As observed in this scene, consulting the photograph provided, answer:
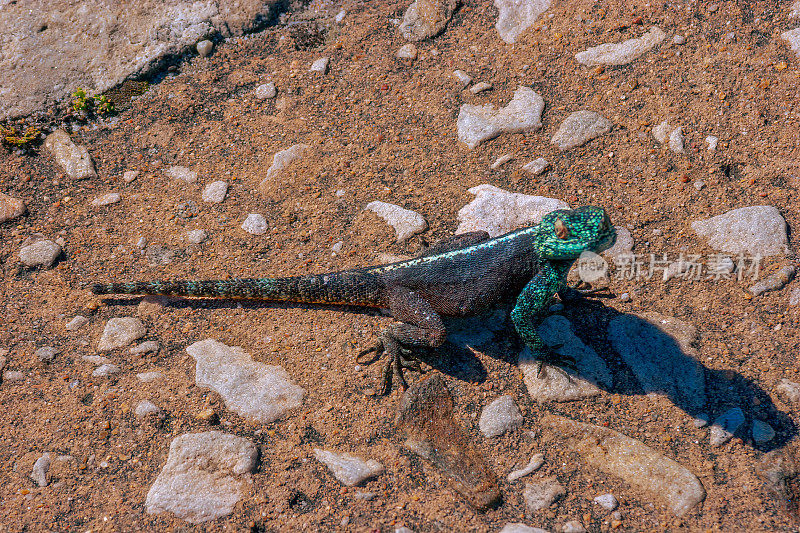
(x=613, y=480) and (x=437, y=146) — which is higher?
(x=437, y=146)

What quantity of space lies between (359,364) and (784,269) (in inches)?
157

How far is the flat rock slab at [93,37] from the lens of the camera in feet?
24.0

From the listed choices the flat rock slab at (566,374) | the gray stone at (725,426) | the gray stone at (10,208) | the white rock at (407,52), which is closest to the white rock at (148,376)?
the gray stone at (10,208)

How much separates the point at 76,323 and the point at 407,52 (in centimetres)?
500

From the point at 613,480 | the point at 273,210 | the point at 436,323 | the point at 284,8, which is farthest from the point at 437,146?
the point at 613,480

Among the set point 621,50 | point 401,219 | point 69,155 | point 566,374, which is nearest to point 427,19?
point 621,50

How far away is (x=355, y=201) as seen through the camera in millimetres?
6469

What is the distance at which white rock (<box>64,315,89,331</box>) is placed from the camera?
563 cm

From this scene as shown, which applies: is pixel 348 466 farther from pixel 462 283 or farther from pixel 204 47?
pixel 204 47

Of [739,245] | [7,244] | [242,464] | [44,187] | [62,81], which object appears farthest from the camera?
[62,81]

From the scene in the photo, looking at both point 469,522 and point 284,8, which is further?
point 284,8

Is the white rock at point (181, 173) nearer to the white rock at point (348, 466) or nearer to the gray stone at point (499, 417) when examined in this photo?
the white rock at point (348, 466)

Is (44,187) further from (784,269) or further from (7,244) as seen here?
(784,269)

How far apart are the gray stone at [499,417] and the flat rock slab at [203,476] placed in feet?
6.14
